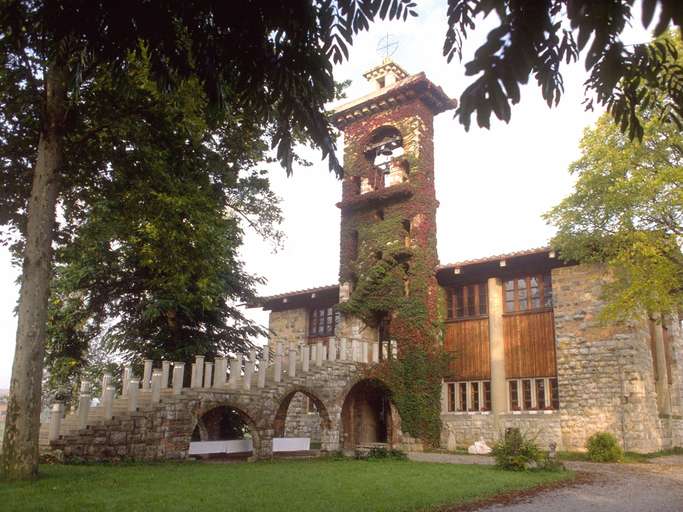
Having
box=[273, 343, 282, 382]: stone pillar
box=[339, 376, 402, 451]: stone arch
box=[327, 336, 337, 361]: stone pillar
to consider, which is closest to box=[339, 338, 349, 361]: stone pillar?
box=[327, 336, 337, 361]: stone pillar

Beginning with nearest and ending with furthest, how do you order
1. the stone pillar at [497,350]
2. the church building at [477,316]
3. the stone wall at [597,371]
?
the stone wall at [597,371] < the church building at [477,316] < the stone pillar at [497,350]

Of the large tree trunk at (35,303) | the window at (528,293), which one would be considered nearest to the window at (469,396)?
the window at (528,293)

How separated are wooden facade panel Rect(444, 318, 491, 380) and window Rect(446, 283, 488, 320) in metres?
0.33

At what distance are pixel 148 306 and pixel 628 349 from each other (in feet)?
52.3

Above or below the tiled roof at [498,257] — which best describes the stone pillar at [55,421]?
below

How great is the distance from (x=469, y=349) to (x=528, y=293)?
3.08m

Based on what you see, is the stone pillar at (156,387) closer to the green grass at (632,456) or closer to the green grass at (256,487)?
the green grass at (256,487)

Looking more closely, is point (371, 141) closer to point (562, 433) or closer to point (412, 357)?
point (412, 357)

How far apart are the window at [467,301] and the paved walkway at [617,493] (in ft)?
26.0

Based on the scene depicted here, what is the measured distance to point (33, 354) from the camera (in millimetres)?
10789

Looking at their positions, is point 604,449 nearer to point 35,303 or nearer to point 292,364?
point 292,364

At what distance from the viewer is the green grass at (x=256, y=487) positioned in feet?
28.3

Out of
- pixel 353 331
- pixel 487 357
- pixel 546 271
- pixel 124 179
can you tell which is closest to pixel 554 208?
pixel 546 271

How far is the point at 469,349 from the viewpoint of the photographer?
75.7ft
